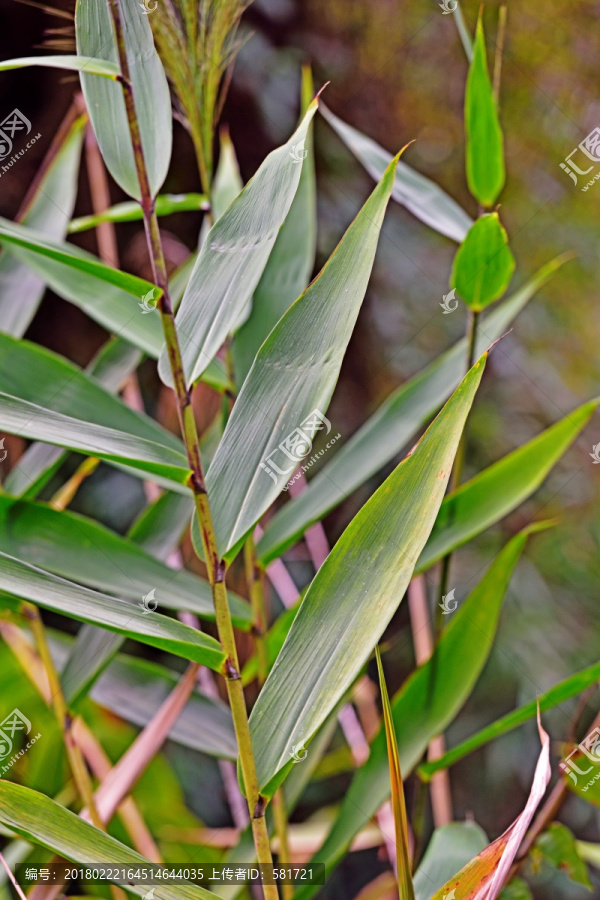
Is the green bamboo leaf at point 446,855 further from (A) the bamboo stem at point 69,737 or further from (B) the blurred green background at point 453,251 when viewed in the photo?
(B) the blurred green background at point 453,251

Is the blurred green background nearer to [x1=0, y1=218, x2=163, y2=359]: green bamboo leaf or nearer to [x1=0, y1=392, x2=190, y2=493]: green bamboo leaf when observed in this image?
[x1=0, y1=218, x2=163, y2=359]: green bamboo leaf

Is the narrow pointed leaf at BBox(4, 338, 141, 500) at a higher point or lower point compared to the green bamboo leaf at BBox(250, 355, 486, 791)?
higher

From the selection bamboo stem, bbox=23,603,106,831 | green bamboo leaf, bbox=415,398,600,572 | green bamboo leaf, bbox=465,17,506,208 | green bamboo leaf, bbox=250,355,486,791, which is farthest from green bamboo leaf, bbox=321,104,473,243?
bamboo stem, bbox=23,603,106,831

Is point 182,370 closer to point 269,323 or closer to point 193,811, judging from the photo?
point 269,323

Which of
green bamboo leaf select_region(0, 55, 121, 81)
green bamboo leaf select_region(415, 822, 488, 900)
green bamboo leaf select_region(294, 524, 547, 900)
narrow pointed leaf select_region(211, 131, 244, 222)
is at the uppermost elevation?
narrow pointed leaf select_region(211, 131, 244, 222)

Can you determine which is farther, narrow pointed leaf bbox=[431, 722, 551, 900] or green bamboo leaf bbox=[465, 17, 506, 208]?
green bamboo leaf bbox=[465, 17, 506, 208]

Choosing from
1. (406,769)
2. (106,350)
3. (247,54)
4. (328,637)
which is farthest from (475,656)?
(247,54)

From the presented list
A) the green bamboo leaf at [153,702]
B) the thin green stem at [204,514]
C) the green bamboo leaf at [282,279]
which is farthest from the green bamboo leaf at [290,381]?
the green bamboo leaf at [153,702]

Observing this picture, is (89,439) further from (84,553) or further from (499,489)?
(499,489)
